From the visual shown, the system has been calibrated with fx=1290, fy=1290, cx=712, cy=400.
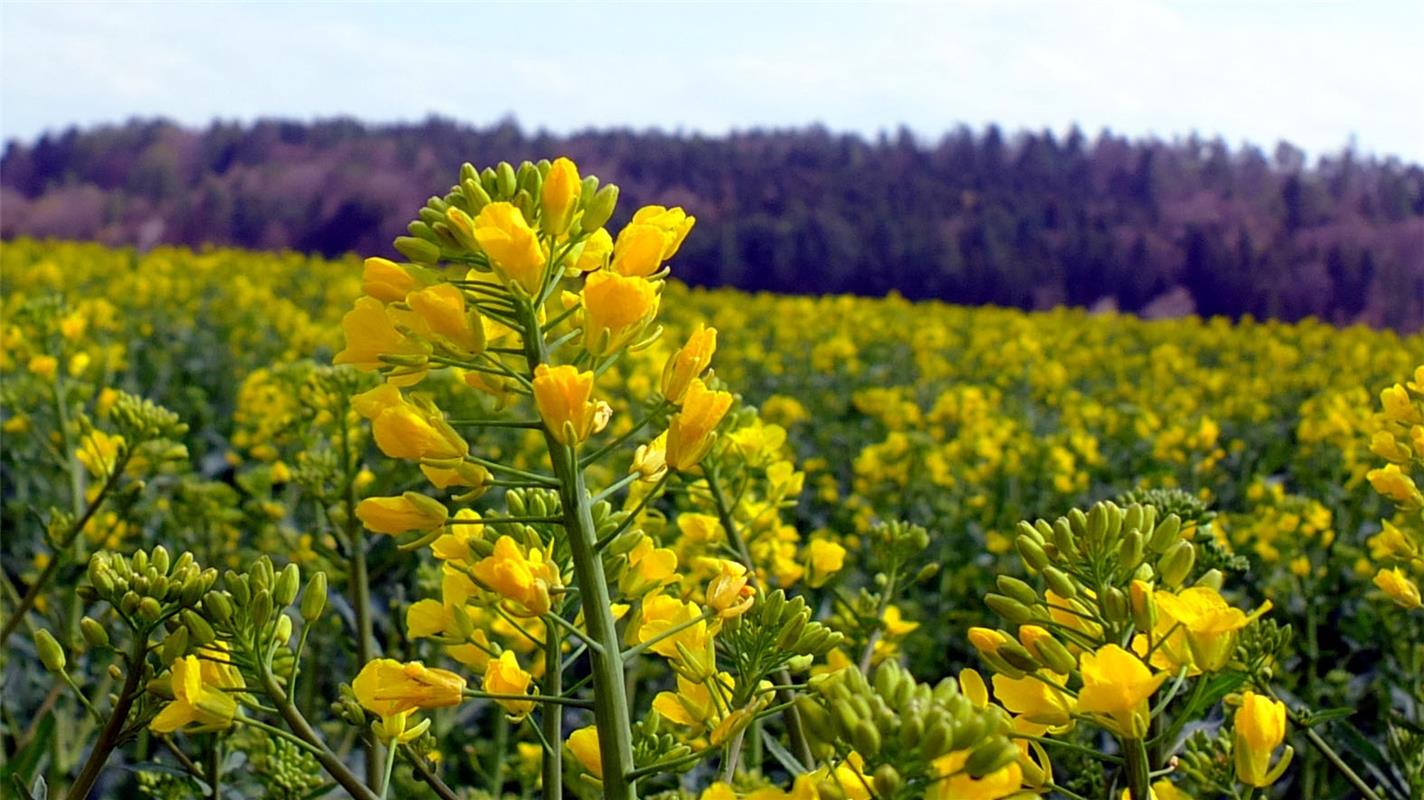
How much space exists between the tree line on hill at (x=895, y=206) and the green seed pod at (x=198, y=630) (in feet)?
56.2

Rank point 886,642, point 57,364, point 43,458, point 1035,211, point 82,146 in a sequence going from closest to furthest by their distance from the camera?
point 886,642
point 57,364
point 43,458
point 1035,211
point 82,146

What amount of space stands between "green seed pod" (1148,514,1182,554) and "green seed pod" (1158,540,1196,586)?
13 mm

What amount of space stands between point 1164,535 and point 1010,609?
0.58 feet

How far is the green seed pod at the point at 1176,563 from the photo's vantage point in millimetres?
1110

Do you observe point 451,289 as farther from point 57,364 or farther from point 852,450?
point 852,450

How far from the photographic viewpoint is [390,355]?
1.18 m

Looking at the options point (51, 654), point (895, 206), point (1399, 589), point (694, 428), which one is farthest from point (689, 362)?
point (895, 206)

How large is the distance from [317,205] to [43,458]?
18.8 meters

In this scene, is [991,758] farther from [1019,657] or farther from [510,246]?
[510,246]

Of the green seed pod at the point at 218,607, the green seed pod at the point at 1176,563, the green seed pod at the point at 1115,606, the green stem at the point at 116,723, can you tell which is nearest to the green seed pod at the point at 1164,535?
the green seed pod at the point at 1176,563

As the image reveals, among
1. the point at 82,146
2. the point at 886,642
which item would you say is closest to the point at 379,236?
the point at 82,146

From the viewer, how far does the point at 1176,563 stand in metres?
1.12

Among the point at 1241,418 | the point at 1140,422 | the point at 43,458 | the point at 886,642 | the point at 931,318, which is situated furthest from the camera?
the point at 931,318

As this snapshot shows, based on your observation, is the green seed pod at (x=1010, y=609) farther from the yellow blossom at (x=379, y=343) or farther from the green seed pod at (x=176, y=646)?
the green seed pod at (x=176, y=646)
